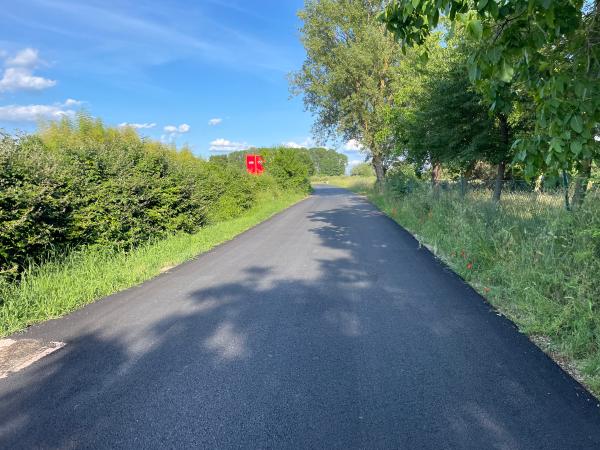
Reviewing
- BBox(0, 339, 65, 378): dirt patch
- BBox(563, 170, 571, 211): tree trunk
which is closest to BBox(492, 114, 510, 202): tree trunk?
BBox(563, 170, 571, 211): tree trunk

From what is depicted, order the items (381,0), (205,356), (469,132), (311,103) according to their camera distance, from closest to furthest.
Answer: (205,356)
(469,132)
(381,0)
(311,103)

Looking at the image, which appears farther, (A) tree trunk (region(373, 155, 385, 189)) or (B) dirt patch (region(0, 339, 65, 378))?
(A) tree trunk (region(373, 155, 385, 189))

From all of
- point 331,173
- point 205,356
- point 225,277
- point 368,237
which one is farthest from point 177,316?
point 331,173

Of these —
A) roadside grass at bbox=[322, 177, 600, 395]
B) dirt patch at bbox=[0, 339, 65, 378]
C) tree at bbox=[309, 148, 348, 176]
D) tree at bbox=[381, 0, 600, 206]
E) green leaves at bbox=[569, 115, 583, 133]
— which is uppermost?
tree at bbox=[309, 148, 348, 176]

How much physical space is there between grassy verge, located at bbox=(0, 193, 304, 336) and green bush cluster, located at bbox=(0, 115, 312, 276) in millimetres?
→ 294

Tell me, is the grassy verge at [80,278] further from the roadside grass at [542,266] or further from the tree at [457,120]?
the tree at [457,120]

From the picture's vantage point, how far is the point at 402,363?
11.4ft

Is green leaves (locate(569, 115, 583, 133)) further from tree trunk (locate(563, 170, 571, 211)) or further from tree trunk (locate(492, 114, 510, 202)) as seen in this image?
tree trunk (locate(492, 114, 510, 202))

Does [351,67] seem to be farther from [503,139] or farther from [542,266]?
[542,266]

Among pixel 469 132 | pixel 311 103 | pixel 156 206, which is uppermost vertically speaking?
pixel 311 103

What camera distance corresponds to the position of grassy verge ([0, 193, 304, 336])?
4.90 m

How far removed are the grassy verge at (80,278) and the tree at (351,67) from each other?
17.2 meters

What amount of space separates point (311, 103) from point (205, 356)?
26748mm

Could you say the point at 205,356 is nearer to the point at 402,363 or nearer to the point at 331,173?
the point at 402,363
